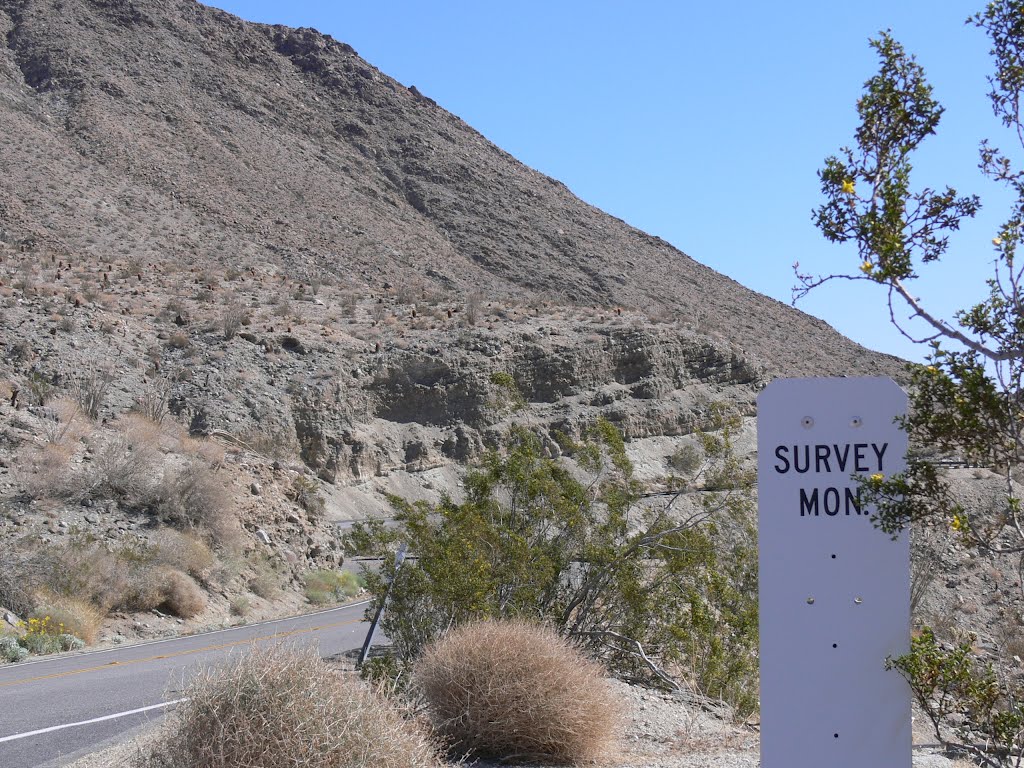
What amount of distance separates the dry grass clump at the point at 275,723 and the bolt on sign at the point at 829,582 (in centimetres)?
267

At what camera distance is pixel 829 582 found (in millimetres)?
3811

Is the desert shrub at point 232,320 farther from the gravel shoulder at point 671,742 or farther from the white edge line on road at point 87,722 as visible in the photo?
the gravel shoulder at point 671,742

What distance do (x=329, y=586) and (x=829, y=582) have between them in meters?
22.3

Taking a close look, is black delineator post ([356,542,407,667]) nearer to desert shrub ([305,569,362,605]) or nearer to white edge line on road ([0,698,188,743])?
white edge line on road ([0,698,188,743])

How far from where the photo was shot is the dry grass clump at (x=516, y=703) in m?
7.54

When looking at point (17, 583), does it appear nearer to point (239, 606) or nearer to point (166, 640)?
point (166, 640)

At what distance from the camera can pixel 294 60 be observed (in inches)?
3120

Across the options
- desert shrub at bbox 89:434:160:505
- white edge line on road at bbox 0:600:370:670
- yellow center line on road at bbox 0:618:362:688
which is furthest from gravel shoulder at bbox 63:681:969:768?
desert shrub at bbox 89:434:160:505

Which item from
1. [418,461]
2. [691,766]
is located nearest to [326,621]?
[691,766]

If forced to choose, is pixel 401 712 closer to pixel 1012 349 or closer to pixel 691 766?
pixel 691 766

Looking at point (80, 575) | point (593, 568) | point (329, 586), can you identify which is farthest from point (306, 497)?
point (593, 568)

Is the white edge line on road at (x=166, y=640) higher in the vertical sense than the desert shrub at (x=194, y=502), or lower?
lower

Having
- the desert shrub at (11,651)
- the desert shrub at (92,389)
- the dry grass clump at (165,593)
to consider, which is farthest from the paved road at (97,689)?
the desert shrub at (92,389)

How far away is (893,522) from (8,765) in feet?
24.5
